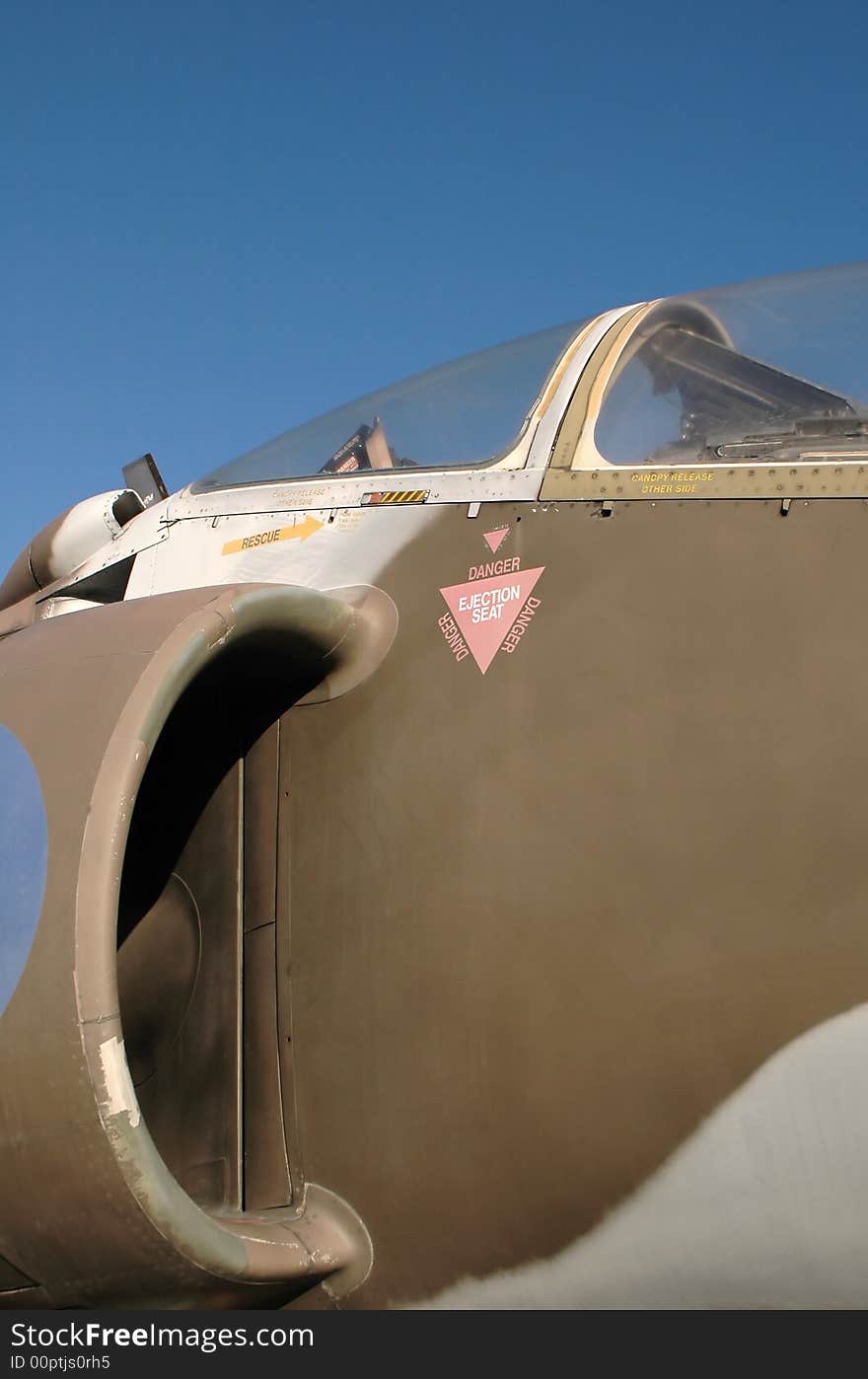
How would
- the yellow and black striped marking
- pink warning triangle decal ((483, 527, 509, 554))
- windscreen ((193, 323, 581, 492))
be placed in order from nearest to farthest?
pink warning triangle decal ((483, 527, 509, 554)), the yellow and black striped marking, windscreen ((193, 323, 581, 492))

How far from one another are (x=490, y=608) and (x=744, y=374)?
40.8 inches

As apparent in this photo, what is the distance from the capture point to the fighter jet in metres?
A: 2.97

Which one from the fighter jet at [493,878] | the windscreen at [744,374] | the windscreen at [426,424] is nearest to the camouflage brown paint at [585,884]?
the fighter jet at [493,878]

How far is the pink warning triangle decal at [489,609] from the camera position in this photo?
3537mm

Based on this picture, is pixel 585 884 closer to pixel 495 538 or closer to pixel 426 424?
pixel 495 538

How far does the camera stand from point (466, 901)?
3324mm

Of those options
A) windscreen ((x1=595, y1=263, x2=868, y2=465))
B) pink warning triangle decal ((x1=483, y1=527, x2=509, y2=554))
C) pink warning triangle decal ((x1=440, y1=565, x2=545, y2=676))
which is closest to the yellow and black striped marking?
pink warning triangle decal ((x1=483, y1=527, x2=509, y2=554))

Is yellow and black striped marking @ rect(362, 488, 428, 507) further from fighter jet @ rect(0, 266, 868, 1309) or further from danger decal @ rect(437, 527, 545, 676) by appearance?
danger decal @ rect(437, 527, 545, 676)

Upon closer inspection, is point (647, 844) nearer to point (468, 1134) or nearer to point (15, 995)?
point (468, 1134)

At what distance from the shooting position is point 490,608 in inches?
142

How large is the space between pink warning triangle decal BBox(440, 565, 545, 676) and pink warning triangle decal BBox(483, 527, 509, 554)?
12 centimetres

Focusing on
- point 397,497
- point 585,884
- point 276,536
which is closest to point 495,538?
point 397,497

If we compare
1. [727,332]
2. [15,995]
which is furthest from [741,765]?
[15,995]

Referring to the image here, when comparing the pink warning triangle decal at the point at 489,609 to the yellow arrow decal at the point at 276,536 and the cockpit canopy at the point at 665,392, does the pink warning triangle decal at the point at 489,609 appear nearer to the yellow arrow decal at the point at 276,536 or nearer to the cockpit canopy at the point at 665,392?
the cockpit canopy at the point at 665,392
